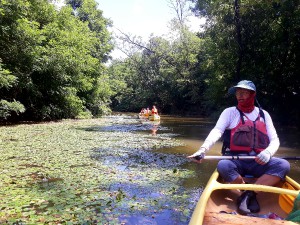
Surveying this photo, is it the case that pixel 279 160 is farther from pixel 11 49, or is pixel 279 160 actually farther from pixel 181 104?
pixel 181 104

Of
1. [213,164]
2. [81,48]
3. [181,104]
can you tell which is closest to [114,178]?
[213,164]

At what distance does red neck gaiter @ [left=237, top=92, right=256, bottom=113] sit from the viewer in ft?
14.6

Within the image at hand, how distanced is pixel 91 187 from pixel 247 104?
337cm

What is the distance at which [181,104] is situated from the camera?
152 feet

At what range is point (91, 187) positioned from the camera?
6.11 m

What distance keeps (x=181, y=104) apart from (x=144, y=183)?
39965 mm

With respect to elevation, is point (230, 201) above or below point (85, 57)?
below

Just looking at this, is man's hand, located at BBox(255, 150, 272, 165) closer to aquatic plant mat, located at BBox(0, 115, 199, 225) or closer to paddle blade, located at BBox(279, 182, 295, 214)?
paddle blade, located at BBox(279, 182, 295, 214)

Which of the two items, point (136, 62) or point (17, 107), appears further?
point (136, 62)

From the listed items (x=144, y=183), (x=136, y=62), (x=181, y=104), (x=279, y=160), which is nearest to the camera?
(x=279, y=160)

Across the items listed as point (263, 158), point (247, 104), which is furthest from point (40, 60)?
point (263, 158)

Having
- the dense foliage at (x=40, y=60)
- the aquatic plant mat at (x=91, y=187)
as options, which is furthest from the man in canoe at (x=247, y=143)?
the dense foliage at (x=40, y=60)

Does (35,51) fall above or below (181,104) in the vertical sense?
above

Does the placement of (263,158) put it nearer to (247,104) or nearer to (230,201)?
(230,201)
